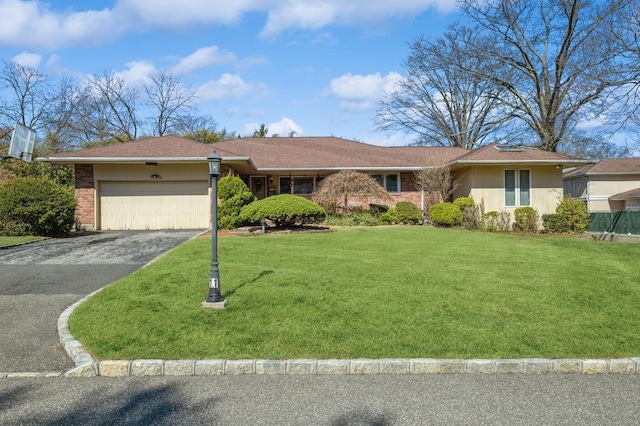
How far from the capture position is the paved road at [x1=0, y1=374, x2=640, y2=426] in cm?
342

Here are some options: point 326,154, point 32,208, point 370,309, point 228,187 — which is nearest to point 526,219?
point 326,154

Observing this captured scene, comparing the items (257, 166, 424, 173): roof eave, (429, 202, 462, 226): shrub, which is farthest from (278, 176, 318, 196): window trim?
(429, 202, 462, 226): shrub

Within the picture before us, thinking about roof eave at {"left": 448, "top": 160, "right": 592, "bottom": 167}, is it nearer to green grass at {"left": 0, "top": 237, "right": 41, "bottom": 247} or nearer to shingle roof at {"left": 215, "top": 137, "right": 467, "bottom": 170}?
shingle roof at {"left": 215, "top": 137, "right": 467, "bottom": 170}

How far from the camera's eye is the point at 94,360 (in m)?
4.43

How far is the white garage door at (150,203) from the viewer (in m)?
17.2

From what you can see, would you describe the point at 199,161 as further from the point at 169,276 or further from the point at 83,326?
the point at 83,326

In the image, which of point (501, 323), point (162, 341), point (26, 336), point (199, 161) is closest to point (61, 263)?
point (26, 336)

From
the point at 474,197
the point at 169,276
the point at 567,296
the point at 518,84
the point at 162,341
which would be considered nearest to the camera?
the point at 162,341

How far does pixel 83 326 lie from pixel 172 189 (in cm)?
1249

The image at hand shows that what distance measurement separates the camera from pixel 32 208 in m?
14.1

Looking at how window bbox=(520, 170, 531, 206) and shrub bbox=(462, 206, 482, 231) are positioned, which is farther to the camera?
window bbox=(520, 170, 531, 206)

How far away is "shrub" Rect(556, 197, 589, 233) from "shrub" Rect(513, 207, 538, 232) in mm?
1051

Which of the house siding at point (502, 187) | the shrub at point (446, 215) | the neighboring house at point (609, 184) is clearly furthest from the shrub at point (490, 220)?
the neighboring house at point (609, 184)

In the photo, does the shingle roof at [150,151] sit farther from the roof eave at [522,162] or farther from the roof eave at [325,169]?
the roof eave at [522,162]
